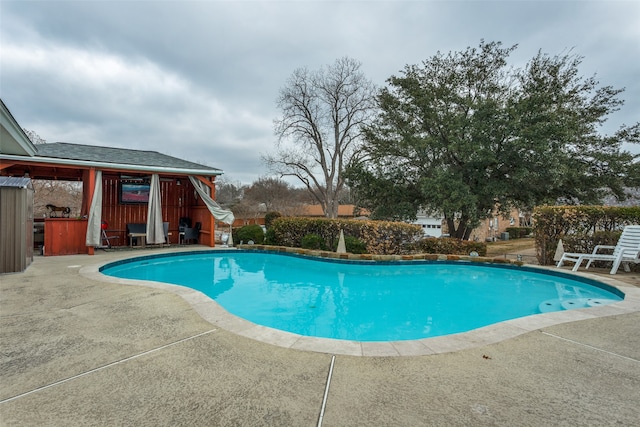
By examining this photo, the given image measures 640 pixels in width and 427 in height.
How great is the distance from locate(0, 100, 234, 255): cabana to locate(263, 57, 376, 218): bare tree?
12.0m

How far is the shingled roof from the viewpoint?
8461mm

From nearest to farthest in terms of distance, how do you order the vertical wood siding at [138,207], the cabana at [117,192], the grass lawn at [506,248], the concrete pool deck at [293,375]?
the concrete pool deck at [293,375] → the cabana at [117,192] → the vertical wood siding at [138,207] → the grass lawn at [506,248]

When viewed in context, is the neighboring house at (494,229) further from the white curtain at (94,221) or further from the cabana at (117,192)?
the white curtain at (94,221)

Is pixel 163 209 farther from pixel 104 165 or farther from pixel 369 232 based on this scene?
pixel 369 232

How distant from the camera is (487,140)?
1142 centimetres

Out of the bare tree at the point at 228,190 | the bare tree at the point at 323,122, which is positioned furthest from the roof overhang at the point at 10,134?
the bare tree at the point at 228,190

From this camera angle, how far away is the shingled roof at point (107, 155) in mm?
8461

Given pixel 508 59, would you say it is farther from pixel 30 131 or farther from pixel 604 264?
pixel 30 131

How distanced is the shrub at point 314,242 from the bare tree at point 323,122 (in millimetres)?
12791

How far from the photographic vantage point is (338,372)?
7.02 feet

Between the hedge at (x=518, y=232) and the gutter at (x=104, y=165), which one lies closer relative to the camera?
the gutter at (x=104, y=165)

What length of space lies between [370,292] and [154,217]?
25.8 ft

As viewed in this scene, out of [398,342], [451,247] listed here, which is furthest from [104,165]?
[451,247]

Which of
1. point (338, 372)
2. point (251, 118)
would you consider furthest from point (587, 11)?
point (251, 118)
